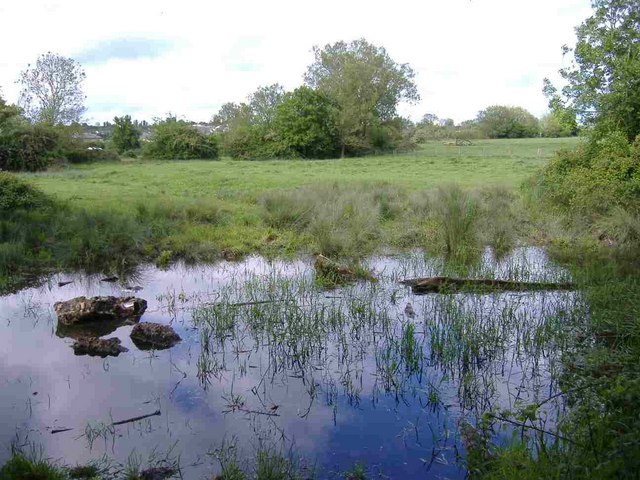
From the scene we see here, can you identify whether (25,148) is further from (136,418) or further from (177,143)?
(136,418)

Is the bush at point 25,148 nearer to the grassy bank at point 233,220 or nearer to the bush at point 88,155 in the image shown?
the bush at point 88,155

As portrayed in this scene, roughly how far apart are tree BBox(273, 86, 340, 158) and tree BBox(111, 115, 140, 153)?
12417 millimetres

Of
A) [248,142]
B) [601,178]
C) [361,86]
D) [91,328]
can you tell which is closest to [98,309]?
[91,328]

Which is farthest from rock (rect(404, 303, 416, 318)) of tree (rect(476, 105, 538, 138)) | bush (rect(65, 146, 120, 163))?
tree (rect(476, 105, 538, 138))

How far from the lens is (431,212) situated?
52.2 ft

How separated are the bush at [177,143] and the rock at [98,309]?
1404 inches

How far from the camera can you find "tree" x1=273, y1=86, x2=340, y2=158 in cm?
4372

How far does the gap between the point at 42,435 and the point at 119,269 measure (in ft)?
22.2

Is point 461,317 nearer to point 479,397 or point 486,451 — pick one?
point 479,397

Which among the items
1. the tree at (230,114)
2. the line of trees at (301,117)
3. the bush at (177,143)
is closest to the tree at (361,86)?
the line of trees at (301,117)

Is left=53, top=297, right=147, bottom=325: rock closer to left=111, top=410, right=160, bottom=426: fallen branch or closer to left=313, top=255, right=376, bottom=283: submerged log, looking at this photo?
left=111, top=410, right=160, bottom=426: fallen branch

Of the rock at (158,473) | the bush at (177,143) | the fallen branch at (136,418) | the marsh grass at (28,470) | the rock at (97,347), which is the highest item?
the bush at (177,143)

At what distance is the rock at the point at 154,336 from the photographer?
7.57m

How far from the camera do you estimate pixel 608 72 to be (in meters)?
14.8
